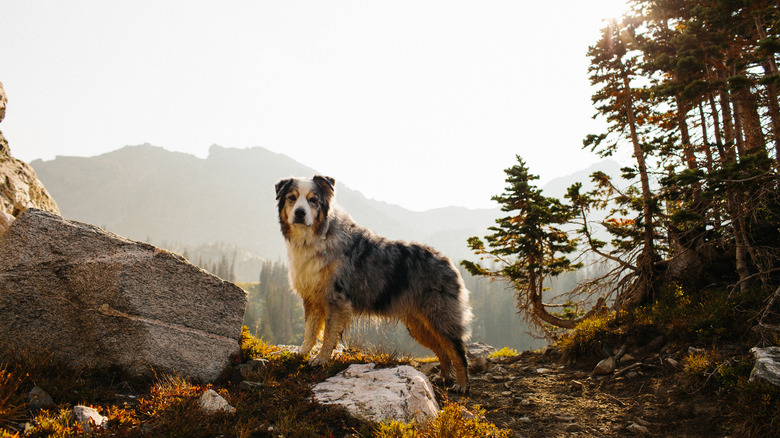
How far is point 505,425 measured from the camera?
6023 millimetres

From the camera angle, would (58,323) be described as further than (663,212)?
No

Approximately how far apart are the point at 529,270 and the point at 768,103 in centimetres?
642

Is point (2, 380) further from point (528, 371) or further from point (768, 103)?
point (768, 103)

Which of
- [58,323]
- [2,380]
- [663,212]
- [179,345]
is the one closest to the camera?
[2,380]

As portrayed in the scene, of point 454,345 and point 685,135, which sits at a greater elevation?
point 685,135

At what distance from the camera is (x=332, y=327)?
261 inches

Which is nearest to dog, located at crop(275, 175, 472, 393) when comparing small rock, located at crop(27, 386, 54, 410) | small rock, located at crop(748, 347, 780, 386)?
small rock, located at crop(27, 386, 54, 410)

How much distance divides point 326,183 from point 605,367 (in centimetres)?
675

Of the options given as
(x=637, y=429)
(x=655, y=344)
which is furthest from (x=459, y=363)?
(x=655, y=344)

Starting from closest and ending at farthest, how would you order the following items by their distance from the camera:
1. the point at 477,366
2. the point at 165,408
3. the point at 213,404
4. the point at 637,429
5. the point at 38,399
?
the point at 38,399, the point at 165,408, the point at 213,404, the point at 637,429, the point at 477,366

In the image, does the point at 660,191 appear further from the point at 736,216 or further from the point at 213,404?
the point at 213,404

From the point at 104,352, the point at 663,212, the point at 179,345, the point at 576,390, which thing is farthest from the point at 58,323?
the point at 663,212

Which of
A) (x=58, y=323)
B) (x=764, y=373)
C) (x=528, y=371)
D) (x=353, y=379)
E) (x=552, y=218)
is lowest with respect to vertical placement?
(x=528, y=371)

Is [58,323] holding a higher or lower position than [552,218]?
lower
